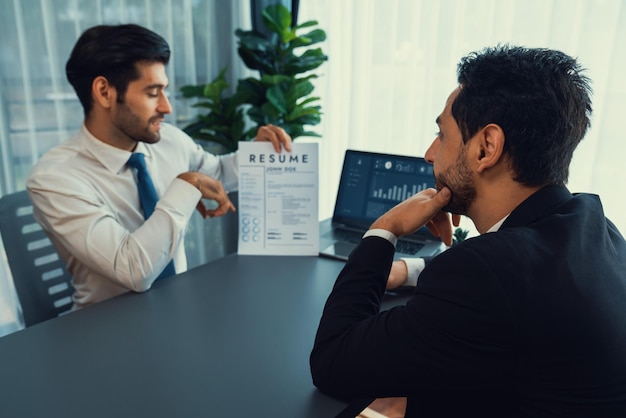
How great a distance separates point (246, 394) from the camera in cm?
87

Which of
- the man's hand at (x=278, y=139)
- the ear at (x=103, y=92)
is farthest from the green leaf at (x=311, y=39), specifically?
the ear at (x=103, y=92)

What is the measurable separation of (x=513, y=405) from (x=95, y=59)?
1431 mm

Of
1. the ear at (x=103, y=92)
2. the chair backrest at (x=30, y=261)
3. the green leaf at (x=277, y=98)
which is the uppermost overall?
the ear at (x=103, y=92)

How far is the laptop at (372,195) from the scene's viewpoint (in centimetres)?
161

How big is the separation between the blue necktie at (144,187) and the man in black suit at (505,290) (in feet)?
2.70

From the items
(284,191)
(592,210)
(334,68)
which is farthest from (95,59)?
(334,68)

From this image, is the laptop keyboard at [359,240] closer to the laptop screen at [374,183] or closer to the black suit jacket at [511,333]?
the laptop screen at [374,183]

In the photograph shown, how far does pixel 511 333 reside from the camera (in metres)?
0.74

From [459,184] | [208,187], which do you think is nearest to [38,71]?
[208,187]

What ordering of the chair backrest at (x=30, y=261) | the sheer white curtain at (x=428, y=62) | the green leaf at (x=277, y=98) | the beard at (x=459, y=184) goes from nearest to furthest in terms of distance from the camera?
the beard at (x=459, y=184)
the chair backrest at (x=30, y=261)
the sheer white curtain at (x=428, y=62)
the green leaf at (x=277, y=98)

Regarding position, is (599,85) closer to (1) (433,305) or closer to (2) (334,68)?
(2) (334,68)

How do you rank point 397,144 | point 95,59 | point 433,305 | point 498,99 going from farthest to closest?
point 397,144 < point 95,59 < point 498,99 < point 433,305

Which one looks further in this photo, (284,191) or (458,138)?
(284,191)

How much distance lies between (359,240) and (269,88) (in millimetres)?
1286
